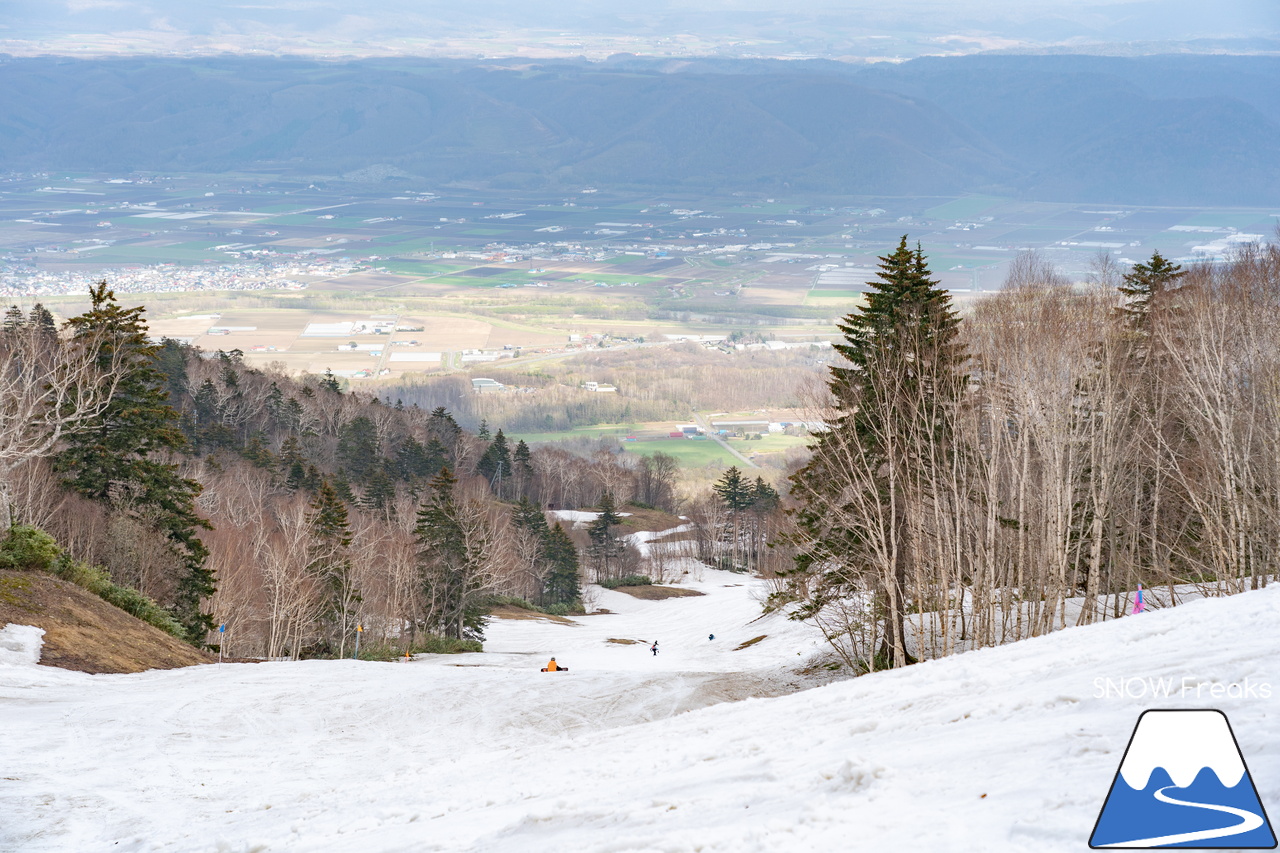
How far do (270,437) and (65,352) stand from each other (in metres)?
65.1

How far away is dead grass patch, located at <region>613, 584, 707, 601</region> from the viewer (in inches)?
2753

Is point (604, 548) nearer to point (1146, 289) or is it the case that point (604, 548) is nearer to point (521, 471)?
point (521, 471)

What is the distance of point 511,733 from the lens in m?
20.2

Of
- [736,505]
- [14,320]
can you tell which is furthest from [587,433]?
[14,320]

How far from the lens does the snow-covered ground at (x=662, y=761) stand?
23.7ft

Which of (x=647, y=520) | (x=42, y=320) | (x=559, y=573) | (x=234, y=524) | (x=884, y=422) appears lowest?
(x=559, y=573)

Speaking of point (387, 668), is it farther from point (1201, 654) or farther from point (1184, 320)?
point (1184, 320)

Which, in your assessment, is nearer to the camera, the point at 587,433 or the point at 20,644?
the point at 20,644

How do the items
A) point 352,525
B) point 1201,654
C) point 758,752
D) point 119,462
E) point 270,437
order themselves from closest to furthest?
point 1201,654 < point 758,752 < point 119,462 < point 352,525 < point 270,437

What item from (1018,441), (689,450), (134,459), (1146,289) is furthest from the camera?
(689,450)

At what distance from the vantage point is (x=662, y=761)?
10836 millimetres

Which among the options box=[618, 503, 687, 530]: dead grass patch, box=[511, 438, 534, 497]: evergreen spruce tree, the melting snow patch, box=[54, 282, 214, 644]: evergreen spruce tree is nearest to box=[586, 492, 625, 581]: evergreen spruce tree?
box=[618, 503, 687, 530]: dead grass patch

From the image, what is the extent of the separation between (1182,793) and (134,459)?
3244 cm

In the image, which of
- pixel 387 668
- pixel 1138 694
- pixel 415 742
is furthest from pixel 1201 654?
pixel 387 668
